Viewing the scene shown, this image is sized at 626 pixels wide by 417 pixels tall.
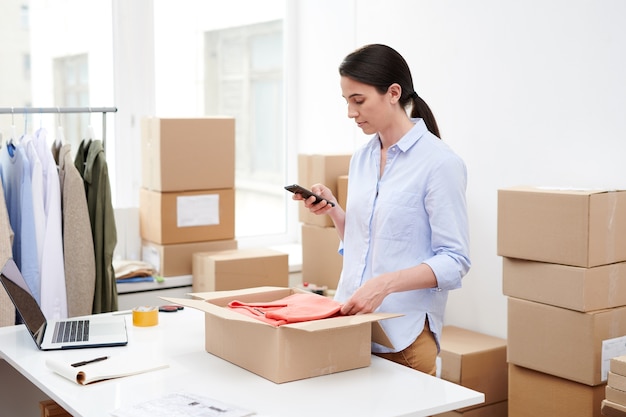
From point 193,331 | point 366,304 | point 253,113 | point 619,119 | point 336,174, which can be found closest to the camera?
point 366,304

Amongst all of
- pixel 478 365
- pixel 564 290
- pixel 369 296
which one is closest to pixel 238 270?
pixel 478 365

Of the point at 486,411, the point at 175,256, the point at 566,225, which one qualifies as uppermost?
the point at 566,225

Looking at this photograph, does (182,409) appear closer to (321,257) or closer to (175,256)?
(175,256)

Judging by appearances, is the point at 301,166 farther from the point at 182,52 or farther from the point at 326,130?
the point at 182,52

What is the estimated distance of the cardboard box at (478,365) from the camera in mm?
3201

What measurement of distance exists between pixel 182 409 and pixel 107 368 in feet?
1.26

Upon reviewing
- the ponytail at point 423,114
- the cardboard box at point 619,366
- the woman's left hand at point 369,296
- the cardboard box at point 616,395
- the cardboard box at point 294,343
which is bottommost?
the cardboard box at point 616,395

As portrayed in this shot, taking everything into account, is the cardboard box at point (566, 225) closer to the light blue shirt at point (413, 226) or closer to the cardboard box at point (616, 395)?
the cardboard box at point (616, 395)

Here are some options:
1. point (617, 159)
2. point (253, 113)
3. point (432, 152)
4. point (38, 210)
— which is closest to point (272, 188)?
point (253, 113)

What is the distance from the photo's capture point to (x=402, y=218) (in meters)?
2.10

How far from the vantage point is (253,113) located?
4.67 meters

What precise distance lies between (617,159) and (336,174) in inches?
51.8

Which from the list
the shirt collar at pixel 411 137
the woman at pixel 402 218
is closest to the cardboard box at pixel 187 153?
the woman at pixel 402 218

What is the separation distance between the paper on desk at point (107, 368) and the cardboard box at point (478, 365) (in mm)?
1485
